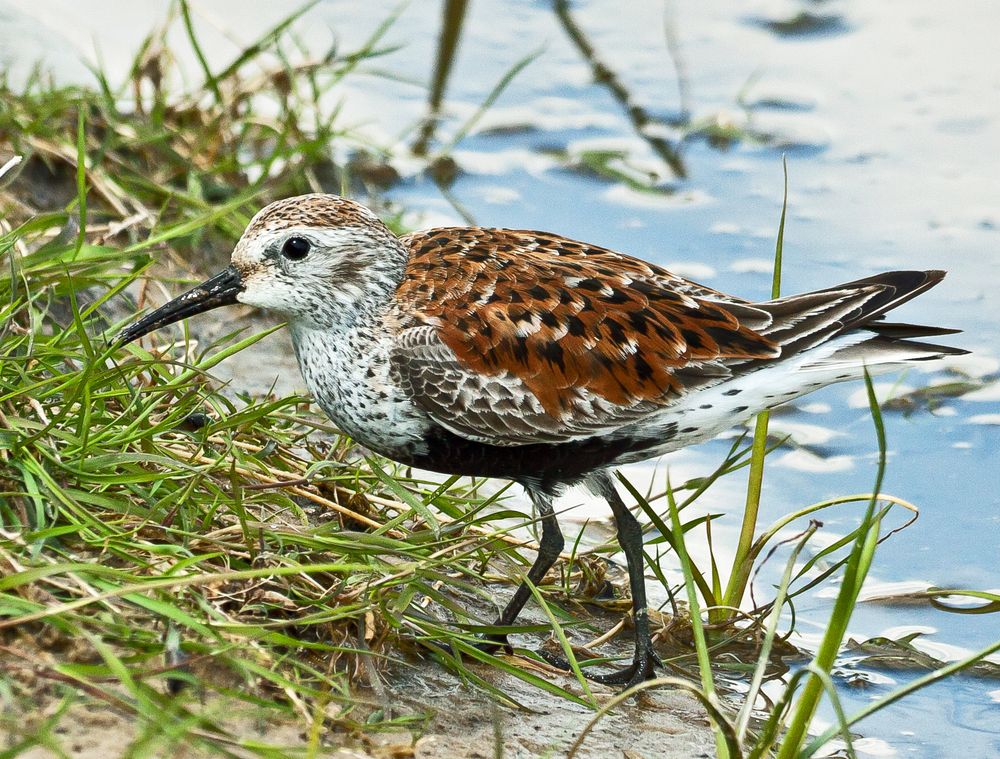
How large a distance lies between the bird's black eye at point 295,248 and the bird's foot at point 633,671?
1.75m

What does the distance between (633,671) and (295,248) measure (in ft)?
6.68

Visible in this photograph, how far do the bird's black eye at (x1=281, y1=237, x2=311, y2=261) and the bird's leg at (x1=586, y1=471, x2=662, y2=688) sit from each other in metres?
1.38

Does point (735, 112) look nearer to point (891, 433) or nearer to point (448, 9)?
point (448, 9)

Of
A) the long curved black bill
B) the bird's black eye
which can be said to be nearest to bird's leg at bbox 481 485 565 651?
the bird's black eye

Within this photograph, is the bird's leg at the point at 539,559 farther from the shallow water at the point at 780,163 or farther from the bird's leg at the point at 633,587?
the shallow water at the point at 780,163

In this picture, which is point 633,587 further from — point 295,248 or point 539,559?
point 295,248

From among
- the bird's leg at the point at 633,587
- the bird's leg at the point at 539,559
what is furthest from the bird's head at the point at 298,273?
the bird's leg at the point at 633,587

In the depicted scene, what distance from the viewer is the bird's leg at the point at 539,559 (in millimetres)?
5090

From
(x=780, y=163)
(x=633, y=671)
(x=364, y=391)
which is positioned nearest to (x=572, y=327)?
(x=364, y=391)

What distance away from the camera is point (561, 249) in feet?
17.7

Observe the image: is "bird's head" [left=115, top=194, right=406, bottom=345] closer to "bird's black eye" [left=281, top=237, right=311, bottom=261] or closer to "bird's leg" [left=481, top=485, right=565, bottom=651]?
"bird's black eye" [left=281, top=237, right=311, bottom=261]

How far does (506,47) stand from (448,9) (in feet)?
1.99

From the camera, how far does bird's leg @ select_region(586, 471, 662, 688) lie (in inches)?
204

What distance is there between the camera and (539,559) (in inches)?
212
